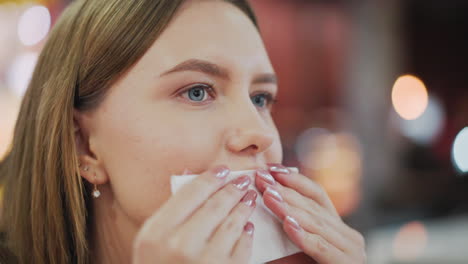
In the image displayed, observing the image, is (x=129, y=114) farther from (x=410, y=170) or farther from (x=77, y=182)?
(x=410, y=170)

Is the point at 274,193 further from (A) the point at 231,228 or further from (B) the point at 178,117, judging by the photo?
(B) the point at 178,117

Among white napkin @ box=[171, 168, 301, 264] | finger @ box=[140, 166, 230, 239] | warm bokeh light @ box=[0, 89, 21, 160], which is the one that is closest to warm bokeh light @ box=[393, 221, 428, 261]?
white napkin @ box=[171, 168, 301, 264]

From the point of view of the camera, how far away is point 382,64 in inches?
207

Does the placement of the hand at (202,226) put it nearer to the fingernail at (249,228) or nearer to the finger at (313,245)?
the fingernail at (249,228)

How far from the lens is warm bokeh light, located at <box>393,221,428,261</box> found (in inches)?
106

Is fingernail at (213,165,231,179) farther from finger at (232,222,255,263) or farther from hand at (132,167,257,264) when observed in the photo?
finger at (232,222,255,263)

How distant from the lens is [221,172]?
1.05m

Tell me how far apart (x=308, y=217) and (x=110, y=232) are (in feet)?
2.15

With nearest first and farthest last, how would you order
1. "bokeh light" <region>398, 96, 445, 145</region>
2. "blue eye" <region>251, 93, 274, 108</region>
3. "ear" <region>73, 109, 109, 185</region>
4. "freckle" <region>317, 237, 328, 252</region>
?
"freckle" <region>317, 237, 328, 252</region> → "ear" <region>73, 109, 109, 185</region> → "blue eye" <region>251, 93, 274, 108</region> → "bokeh light" <region>398, 96, 445, 145</region>

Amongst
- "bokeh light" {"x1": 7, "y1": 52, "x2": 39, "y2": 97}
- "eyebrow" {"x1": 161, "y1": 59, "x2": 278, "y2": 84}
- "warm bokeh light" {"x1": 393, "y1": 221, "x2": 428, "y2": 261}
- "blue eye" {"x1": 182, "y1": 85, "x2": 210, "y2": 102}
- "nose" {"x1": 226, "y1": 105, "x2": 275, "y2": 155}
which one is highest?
"bokeh light" {"x1": 7, "y1": 52, "x2": 39, "y2": 97}

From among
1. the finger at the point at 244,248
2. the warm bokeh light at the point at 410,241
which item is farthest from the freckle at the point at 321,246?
the warm bokeh light at the point at 410,241

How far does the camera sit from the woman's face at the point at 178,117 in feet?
3.79

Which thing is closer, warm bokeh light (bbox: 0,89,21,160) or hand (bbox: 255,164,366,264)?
hand (bbox: 255,164,366,264)

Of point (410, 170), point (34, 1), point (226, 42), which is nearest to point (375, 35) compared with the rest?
point (410, 170)
